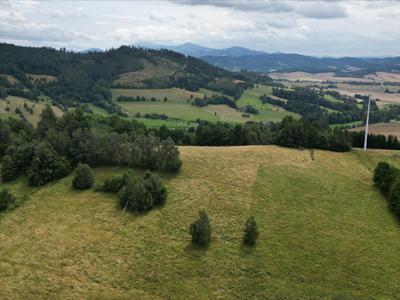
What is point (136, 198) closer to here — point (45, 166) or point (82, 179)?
point (82, 179)

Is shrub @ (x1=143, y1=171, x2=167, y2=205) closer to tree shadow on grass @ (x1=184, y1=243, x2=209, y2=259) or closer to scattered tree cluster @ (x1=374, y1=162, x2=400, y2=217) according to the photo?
tree shadow on grass @ (x1=184, y1=243, x2=209, y2=259)

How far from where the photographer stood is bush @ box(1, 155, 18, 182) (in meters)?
81.8

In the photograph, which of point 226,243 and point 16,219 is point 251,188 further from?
point 16,219

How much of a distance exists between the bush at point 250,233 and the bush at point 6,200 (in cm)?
4110

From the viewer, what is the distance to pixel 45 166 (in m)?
79.4

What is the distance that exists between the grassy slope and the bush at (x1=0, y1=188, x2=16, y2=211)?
9.70 ft

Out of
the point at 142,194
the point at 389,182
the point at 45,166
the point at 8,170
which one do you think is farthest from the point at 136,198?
the point at 389,182

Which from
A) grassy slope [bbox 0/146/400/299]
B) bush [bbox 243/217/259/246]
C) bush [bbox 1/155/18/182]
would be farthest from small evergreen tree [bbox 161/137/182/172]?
bush [bbox 1/155/18/182]

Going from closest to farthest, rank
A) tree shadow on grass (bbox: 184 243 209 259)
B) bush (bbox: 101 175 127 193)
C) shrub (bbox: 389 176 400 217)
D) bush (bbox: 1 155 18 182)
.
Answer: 1. tree shadow on grass (bbox: 184 243 209 259)
2. shrub (bbox: 389 176 400 217)
3. bush (bbox: 101 175 127 193)
4. bush (bbox: 1 155 18 182)

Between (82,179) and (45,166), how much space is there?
975cm

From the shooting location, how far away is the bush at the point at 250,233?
5831 centimetres

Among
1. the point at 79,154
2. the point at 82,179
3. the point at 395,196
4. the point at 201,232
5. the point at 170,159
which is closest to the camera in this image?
the point at 201,232

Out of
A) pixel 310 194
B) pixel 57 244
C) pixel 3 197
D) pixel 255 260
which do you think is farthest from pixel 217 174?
pixel 3 197

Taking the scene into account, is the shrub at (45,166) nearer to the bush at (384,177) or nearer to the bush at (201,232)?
the bush at (201,232)
